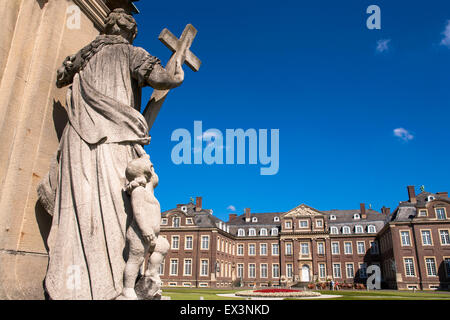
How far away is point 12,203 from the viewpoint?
2732 millimetres

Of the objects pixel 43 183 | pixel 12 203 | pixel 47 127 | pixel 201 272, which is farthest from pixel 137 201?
pixel 201 272

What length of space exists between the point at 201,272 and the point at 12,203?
45.6 metres

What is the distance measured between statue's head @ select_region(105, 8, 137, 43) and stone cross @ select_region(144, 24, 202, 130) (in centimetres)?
39

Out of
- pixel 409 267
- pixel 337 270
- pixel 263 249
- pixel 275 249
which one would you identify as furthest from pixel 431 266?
pixel 263 249

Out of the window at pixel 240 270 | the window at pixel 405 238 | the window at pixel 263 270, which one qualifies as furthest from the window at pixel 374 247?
the window at pixel 240 270

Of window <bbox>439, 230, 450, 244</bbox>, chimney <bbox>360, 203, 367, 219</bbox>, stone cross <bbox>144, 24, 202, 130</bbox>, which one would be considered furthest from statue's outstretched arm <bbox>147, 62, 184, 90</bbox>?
chimney <bbox>360, 203, 367, 219</bbox>

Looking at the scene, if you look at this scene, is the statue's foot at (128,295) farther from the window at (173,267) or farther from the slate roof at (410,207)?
the window at (173,267)

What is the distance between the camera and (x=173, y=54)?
3.51m

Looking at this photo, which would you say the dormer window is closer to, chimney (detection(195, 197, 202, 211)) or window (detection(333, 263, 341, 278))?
window (detection(333, 263, 341, 278))

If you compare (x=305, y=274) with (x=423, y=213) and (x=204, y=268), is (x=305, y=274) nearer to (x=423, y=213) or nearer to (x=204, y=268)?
(x=204, y=268)

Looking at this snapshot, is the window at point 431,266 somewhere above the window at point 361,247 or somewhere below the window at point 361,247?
below

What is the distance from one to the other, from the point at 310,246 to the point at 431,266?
16.4 m

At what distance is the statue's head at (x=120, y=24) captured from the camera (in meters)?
3.44
